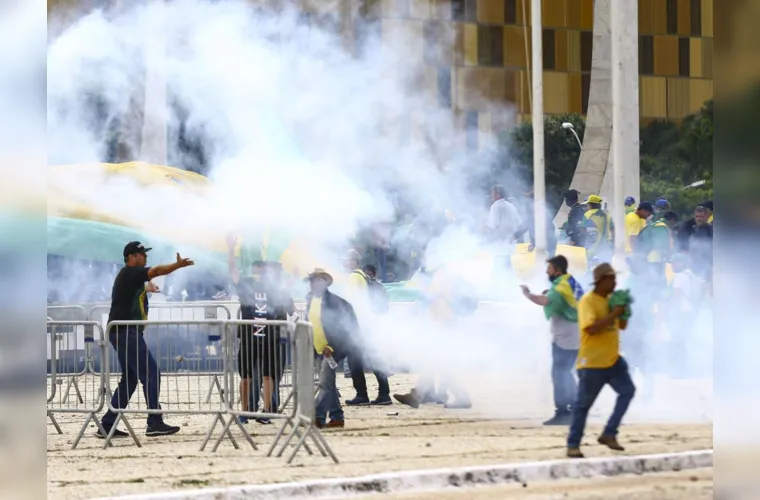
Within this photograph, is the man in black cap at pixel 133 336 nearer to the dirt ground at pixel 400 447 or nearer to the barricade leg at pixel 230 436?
the dirt ground at pixel 400 447

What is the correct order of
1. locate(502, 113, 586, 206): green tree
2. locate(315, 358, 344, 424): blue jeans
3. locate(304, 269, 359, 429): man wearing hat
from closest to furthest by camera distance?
locate(304, 269, 359, 429): man wearing hat, locate(315, 358, 344, 424): blue jeans, locate(502, 113, 586, 206): green tree

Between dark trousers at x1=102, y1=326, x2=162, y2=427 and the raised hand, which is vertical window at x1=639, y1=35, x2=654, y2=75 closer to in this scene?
the raised hand

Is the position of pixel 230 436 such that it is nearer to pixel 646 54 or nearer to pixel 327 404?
pixel 327 404

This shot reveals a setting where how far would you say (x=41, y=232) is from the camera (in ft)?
17.4

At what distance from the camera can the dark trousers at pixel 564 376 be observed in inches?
452

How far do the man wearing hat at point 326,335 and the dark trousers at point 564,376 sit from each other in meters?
1.82

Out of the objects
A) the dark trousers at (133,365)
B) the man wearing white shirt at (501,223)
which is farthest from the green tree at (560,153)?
the dark trousers at (133,365)

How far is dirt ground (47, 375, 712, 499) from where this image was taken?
9328 mm

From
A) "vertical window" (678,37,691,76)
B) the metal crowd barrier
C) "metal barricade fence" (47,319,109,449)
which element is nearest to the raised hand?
"metal barricade fence" (47,319,109,449)

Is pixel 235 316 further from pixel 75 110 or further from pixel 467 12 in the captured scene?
pixel 467 12

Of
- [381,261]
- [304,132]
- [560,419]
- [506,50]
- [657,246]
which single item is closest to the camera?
[560,419]

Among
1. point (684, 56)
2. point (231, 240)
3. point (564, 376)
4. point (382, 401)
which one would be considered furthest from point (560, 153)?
point (564, 376)

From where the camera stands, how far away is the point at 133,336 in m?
11.4

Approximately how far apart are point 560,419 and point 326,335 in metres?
2.13
